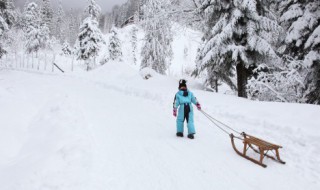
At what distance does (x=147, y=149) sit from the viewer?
21.6 ft

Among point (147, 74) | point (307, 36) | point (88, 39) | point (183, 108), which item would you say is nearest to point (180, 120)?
point (183, 108)

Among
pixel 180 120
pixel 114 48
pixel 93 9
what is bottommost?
pixel 180 120

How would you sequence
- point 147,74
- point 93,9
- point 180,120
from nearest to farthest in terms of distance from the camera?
1. point 180,120
2. point 147,74
3. point 93,9

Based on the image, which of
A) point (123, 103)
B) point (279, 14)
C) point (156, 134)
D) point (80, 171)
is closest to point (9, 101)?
point (123, 103)

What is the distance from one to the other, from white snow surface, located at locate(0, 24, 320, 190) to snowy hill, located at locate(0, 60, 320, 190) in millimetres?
18

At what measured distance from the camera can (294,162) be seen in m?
5.99

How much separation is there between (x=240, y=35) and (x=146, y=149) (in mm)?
8278

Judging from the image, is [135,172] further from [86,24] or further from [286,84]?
[86,24]

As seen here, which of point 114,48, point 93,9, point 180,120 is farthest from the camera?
point 114,48

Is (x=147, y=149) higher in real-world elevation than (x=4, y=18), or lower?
lower

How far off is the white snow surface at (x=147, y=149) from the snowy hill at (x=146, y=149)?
0.02 meters

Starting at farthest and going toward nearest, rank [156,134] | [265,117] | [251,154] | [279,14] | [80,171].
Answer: [279,14], [265,117], [156,134], [251,154], [80,171]

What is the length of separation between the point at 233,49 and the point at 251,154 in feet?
21.6

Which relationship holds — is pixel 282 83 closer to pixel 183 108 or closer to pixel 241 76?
pixel 241 76
